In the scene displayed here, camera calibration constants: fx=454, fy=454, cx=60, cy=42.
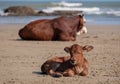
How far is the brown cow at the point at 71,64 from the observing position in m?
8.59

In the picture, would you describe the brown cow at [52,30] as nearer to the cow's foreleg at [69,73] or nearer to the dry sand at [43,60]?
the dry sand at [43,60]

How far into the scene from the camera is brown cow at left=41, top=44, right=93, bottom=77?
859cm

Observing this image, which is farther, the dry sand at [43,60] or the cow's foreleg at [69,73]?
the cow's foreleg at [69,73]

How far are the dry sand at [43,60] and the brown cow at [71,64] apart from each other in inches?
4.6

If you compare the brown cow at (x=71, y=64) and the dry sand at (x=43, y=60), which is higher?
the brown cow at (x=71, y=64)

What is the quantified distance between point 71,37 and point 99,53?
3425 mm

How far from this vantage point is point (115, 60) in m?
11.2

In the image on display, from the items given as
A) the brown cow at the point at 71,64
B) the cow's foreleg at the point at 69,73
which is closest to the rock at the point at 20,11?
the brown cow at the point at 71,64

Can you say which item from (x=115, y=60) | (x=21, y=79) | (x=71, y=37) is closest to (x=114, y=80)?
(x=21, y=79)

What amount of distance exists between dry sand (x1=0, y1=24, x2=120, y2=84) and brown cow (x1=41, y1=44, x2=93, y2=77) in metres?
0.12

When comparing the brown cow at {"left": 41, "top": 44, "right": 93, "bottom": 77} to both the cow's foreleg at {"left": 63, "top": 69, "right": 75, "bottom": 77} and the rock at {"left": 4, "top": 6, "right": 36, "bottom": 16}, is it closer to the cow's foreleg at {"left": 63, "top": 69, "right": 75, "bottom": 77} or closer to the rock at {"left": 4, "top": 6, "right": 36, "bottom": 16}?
the cow's foreleg at {"left": 63, "top": 69, "right": 75, "bottom": 77}

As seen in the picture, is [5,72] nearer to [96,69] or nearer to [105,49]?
[96,69]

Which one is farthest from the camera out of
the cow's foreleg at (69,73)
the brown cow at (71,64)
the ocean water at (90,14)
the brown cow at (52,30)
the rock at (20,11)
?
the rock at (20,11)

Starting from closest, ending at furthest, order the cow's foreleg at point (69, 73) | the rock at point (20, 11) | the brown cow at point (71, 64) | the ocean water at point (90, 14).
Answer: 1. the brown cow at point (71, 64)
2. the cow's foreleg at point (69, 73)
3. the ocean water at point (90, 14)
4. the rock at point (20, 11)
